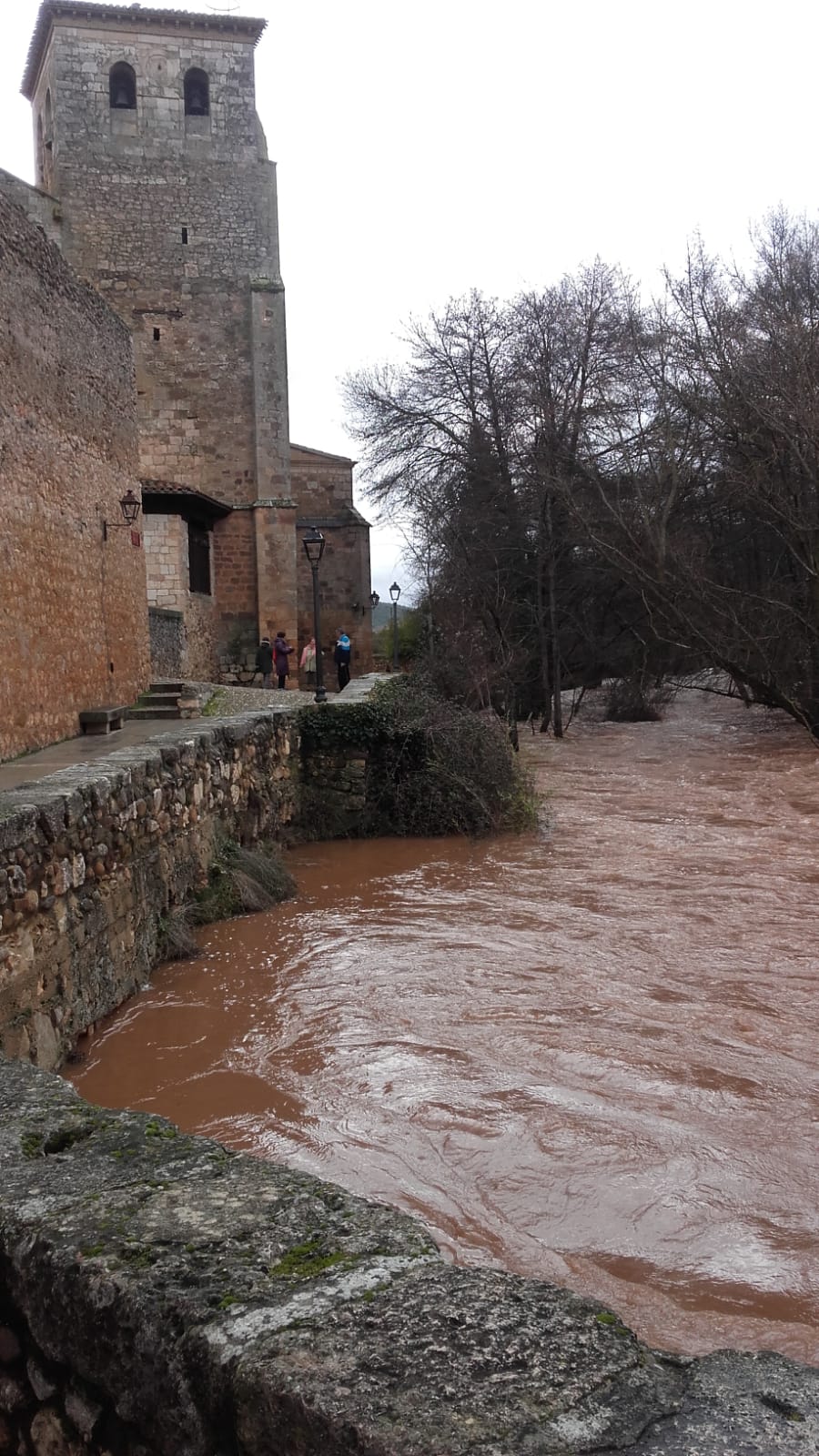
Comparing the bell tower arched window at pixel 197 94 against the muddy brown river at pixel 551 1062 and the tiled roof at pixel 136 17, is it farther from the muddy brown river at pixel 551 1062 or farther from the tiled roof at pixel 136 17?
the muddy brown river at pixel 551 1062

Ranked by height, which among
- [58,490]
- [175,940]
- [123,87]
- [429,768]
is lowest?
[175,940]

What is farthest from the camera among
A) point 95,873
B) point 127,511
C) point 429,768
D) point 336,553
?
point 336,553

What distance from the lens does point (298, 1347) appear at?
5.52 ft

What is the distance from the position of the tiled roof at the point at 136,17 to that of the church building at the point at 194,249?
0.10 ft

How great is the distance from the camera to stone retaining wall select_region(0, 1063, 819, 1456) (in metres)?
1.53

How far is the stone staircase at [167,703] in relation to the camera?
48.1 feet

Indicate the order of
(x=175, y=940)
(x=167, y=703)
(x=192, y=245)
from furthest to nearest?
(x=192, y=245) < (x=167, y=703) < (x=175, y=940)

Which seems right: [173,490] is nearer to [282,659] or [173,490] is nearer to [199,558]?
[199,558]

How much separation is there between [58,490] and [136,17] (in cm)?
1950

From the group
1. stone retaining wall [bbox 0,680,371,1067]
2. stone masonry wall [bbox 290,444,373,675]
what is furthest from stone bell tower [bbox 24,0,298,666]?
stone retaining wall [bbox 0,680,371,1067]

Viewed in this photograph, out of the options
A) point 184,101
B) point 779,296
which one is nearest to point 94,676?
point 779,296

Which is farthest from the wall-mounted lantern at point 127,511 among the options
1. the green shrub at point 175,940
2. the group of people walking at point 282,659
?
the group of people walking at point 282,659

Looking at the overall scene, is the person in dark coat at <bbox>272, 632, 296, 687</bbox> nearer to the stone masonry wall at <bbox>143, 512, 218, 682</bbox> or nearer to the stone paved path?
the stone masonry wall at <bbox>143, 512, 218, 682</bbox>

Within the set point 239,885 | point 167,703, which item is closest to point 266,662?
point 167,703
